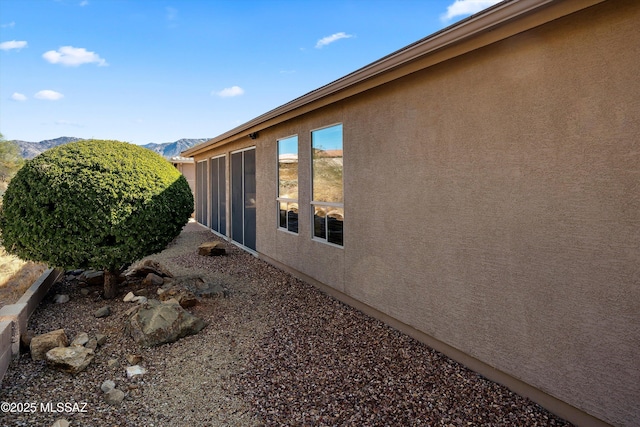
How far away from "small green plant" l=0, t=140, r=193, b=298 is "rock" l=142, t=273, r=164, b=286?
2.93ft

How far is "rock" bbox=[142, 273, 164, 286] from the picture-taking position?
6.41 m

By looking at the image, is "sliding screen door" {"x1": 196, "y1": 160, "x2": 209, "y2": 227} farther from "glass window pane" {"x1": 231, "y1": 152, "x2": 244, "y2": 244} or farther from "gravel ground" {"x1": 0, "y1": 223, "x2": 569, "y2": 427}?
"gravel ground" {"x1": 0, "y1": 223, "x2": 569, "y2": 427}

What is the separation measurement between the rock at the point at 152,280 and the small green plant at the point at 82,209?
0.89 metres

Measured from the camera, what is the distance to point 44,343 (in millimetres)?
3895

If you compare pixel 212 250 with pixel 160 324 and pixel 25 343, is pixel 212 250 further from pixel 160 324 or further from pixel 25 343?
pixel 25 343

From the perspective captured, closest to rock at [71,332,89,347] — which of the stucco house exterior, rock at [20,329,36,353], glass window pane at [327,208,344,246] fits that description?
rock at [20,329,36,353]

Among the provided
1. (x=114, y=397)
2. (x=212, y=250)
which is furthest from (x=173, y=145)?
(x=114, y=397)

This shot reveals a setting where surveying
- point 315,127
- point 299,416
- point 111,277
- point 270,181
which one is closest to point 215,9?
point 270,181

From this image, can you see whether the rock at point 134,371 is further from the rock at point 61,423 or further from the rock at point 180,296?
the rock at point 180,296

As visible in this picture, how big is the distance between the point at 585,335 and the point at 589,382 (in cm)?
32

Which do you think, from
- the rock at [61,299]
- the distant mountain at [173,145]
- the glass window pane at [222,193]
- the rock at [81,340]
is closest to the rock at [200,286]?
the rock at [61,299]

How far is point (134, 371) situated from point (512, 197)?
385 centimetres

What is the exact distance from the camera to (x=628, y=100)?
2.40m

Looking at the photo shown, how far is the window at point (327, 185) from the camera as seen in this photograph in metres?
5.66
